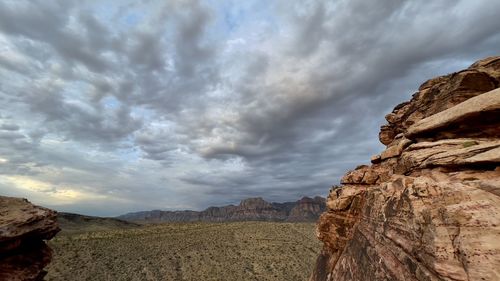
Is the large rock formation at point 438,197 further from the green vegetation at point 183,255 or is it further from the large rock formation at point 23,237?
the green vegetation at point 183,255

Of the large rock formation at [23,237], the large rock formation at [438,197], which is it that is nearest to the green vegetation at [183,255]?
the large rock formation at [23,237]

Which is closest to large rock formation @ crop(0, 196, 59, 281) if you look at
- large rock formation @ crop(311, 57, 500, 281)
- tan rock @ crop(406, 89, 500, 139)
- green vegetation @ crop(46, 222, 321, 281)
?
large rock formation @ crop(311, 57, 500, 281)

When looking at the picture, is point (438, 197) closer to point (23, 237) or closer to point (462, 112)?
point (462, 112)

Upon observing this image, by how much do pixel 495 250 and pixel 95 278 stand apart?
192 feet

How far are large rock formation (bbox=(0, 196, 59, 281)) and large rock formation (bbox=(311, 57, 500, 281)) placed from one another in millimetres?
22603

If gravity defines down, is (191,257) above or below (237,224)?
below

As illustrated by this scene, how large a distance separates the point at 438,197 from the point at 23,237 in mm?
26536

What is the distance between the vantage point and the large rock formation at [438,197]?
28.8 ft

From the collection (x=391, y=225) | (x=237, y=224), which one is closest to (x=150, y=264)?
(x=237, y=224)

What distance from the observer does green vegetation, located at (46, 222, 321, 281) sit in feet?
181

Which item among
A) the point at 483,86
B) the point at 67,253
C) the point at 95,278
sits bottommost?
the point at 95,278

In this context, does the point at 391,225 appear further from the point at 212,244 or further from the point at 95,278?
the point at 212,244

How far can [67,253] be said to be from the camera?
58.7 meters

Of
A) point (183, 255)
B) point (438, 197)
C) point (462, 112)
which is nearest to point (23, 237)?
point (438, 197)
